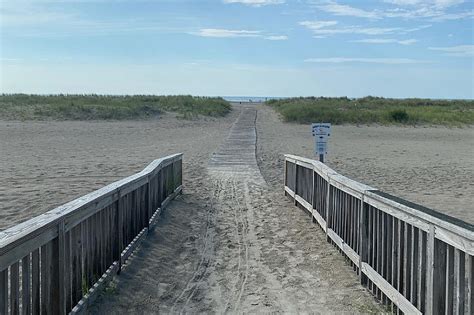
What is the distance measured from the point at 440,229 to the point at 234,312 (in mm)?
2203

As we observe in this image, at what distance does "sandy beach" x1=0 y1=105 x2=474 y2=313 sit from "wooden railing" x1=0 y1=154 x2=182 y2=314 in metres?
0.31

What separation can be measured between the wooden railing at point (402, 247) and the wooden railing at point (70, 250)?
264cm

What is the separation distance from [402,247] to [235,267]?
99.5 inches

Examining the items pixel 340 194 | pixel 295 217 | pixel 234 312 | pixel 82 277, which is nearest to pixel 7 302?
pixel 82 277

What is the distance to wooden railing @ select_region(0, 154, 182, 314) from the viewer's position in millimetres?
3936

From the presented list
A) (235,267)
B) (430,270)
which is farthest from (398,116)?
(430,270)

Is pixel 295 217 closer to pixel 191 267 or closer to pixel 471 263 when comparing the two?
pixel 191 267

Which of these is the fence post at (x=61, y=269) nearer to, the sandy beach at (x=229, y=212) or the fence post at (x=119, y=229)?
the sandy beach at (x=229, y=212)

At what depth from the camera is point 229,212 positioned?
1102 centimetres

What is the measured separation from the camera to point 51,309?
181 inches

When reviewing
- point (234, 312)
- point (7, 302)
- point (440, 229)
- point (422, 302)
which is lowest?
point (234, 312)

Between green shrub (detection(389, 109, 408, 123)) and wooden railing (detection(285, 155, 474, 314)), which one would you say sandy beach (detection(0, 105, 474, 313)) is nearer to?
wooden railing (detection(285, 155, 474, 314))

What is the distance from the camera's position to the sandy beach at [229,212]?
6234mm

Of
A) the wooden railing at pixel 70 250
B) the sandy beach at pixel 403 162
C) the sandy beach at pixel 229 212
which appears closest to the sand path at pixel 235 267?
the sandy beach at pixel 229 212
